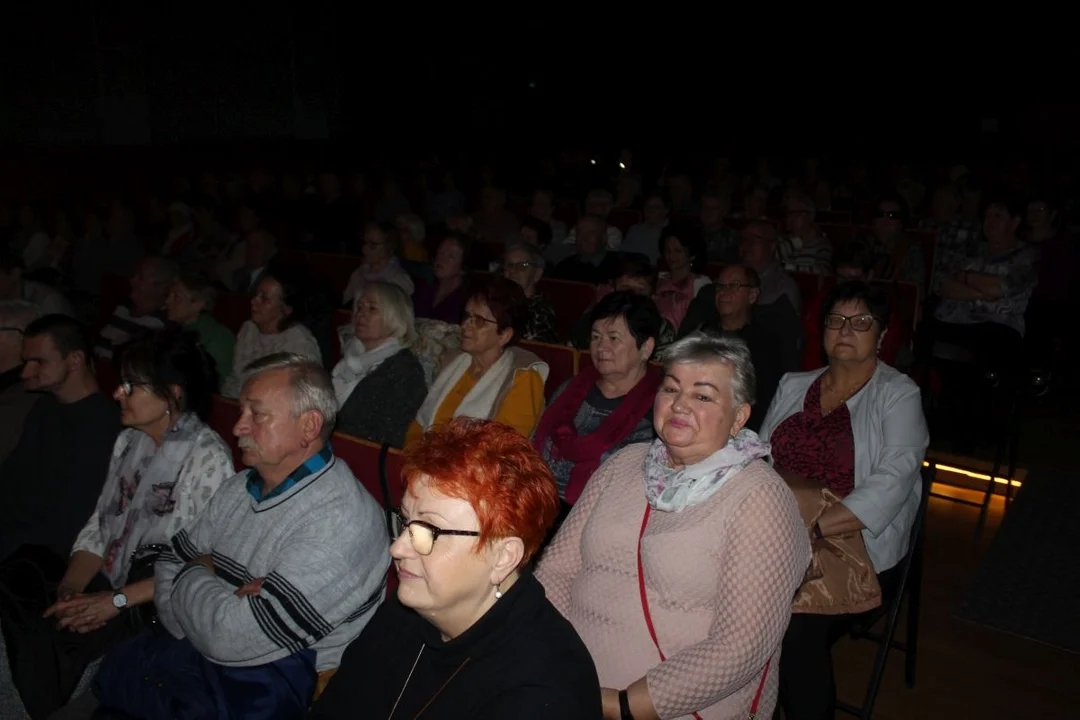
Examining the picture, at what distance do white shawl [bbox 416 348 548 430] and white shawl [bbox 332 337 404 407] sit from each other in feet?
0.95

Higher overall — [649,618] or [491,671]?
[491,671]

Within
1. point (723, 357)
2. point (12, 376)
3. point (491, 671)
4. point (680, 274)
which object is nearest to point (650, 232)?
point (680, 274)

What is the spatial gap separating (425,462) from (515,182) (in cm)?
1332

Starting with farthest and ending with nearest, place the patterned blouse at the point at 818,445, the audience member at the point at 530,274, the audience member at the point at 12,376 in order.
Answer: the audience member at the point at 530,274 < the audience member at the point at 12,376 < the patterned blouse at the point at 818,445

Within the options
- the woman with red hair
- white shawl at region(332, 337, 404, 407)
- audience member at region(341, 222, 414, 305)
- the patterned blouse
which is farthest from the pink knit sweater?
audience member at region(341, 222, 414, 305)

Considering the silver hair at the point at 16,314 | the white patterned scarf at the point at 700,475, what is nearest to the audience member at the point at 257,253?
the silver hair at the point at 16,314

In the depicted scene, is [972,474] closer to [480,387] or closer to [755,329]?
[755,329]

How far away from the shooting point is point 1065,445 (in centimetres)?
504

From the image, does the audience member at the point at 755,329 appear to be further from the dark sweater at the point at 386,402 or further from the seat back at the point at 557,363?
the dark sweater at the point at 386,402

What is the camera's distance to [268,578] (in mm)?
2025

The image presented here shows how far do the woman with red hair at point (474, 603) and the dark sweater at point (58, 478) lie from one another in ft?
5.99

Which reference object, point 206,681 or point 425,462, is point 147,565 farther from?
point 425,462

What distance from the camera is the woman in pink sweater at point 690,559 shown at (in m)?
1.79

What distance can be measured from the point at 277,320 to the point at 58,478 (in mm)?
1368
